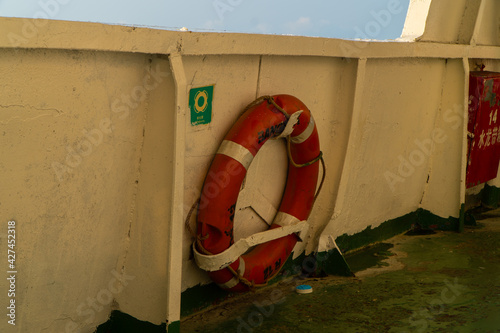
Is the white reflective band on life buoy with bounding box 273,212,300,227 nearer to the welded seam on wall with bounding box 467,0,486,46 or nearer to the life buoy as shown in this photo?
the life buoy

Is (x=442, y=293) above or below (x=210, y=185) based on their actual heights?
below

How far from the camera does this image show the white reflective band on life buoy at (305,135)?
3.40m

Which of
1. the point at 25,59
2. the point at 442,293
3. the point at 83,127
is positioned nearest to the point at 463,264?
the point at 442,293

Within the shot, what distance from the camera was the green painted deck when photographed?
312 cm

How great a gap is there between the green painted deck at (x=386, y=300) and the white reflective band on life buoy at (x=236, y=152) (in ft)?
2.63

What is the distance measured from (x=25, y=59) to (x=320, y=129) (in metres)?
2.03

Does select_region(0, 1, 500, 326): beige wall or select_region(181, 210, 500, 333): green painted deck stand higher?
select_region(0, 1, 500, 326): beige wall

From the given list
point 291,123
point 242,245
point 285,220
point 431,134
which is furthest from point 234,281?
point 431,134

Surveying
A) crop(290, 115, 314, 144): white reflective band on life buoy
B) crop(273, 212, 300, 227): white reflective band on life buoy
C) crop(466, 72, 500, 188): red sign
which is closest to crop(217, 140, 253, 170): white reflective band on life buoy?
crop(290, 115, 314, 144): white reflective band on life buoy

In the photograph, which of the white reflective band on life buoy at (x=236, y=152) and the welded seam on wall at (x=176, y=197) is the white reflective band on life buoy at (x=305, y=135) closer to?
the white reflective band on life buoy at (x=236, y=152)

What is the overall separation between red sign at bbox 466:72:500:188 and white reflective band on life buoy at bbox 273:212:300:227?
215 centimetres

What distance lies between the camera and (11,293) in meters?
2.33

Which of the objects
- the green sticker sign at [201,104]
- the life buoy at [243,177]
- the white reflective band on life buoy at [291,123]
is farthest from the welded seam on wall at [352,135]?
the green sticker sign at [201,104]

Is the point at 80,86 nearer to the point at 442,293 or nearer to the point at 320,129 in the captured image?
the point at 320,129
